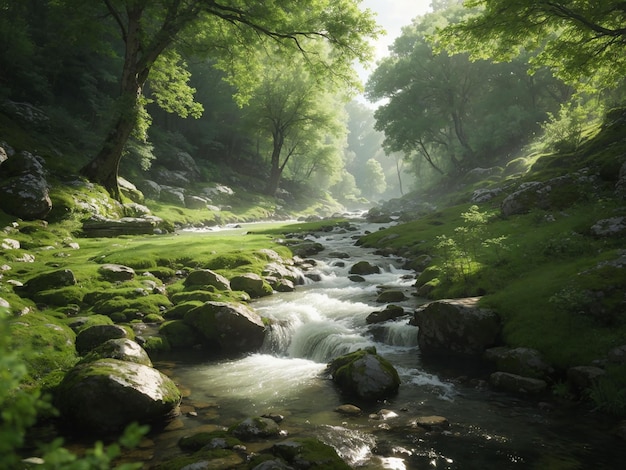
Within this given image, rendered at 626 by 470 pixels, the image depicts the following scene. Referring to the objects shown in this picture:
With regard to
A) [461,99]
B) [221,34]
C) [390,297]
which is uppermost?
[461,99]

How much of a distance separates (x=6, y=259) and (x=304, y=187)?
76.4 metres

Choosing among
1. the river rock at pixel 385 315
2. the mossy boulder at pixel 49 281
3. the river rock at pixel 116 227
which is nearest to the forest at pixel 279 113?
the river rock at pixel 116 227

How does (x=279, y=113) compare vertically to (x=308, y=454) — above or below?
above

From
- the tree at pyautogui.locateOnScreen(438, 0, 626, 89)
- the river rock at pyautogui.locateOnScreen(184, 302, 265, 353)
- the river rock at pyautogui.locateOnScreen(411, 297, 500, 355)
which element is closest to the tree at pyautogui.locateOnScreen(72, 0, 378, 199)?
the tree at pyautogui.locateOnScreen(438, 0, 626, 89)

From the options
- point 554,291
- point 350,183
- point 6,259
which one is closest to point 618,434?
point 554,291

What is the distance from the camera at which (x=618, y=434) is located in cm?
718

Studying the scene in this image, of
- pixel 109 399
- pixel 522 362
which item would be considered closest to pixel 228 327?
pixel 109 399

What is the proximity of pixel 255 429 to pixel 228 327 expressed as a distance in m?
5.57

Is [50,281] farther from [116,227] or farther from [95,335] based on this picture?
[116,227]

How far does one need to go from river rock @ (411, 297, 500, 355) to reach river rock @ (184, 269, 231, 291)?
28.6 ft

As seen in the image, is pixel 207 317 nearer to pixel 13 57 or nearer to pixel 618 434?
pixel 618 434

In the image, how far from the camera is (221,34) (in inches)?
1059

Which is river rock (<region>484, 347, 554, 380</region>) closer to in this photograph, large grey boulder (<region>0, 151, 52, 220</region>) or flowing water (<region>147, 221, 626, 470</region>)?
flowing water (<region>147, 221, 626, 470</region>)

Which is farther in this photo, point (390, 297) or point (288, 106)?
point (288, 106)
